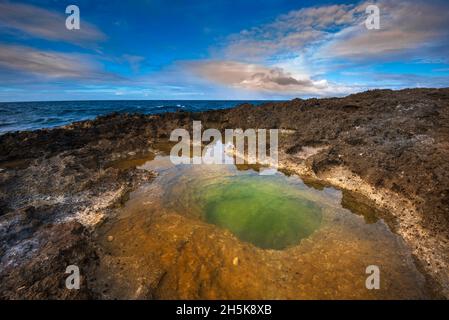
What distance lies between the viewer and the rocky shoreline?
555 cm

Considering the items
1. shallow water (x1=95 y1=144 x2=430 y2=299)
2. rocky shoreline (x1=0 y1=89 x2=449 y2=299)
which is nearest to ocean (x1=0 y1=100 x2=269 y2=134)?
rocky shoreline (x1=0 y1=89 x2=449 y2=299)

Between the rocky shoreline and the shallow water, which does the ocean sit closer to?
the rocky shoreline

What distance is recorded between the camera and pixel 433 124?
1170cm

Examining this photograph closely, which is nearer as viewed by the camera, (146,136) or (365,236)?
(365,236)

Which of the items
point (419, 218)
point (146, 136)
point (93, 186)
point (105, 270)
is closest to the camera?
point (105, 270)

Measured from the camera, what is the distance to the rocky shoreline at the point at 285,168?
5555 millimetres

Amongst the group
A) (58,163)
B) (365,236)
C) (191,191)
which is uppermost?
(58,163)

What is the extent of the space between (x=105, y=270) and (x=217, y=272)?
2500 mm

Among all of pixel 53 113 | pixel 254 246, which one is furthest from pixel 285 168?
pixel 53 113

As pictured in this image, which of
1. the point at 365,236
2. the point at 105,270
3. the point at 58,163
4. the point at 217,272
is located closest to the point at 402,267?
the point at 365,236

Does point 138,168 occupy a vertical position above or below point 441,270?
above

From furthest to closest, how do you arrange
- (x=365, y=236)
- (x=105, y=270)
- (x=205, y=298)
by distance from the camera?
1. (x=365, y=236)
2. (x=105, y=270)
3. (x=205, y=298)

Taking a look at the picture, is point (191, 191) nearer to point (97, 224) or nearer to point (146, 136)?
point (97, 224)

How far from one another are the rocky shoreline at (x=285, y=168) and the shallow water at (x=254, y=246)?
0.58m
